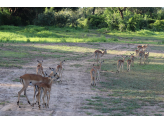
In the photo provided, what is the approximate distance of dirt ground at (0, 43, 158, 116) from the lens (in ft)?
21.8

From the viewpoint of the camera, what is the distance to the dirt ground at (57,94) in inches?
261

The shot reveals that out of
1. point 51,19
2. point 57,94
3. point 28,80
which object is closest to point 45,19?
point 51,19

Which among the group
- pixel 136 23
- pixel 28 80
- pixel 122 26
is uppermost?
pixel 136 23

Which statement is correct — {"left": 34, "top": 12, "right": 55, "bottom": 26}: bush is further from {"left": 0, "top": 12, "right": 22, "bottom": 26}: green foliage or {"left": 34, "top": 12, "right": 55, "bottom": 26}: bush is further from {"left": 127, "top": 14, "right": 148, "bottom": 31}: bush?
{"left": 127, "top": 14, "right": 148, "bottom": 31}: bush

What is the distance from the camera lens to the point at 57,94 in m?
8.52

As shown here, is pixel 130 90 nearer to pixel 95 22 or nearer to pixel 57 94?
pixel 57 94

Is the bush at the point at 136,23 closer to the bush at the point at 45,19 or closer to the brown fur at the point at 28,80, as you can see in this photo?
the bush at the point at 45,19

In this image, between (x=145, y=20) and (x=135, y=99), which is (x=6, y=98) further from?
(x=145, y=20)

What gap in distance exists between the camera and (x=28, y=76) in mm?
7496

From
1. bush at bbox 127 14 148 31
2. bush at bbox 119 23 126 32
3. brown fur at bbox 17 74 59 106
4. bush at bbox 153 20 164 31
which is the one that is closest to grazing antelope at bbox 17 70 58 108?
brown fur at bbox 17 74 59 106

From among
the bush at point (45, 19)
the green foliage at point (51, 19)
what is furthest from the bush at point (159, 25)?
the bush at point (45, 19)

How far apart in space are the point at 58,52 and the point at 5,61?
5.97 meters

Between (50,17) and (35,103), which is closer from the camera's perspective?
(35,103)

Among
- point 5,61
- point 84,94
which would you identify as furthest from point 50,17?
point 84,94
